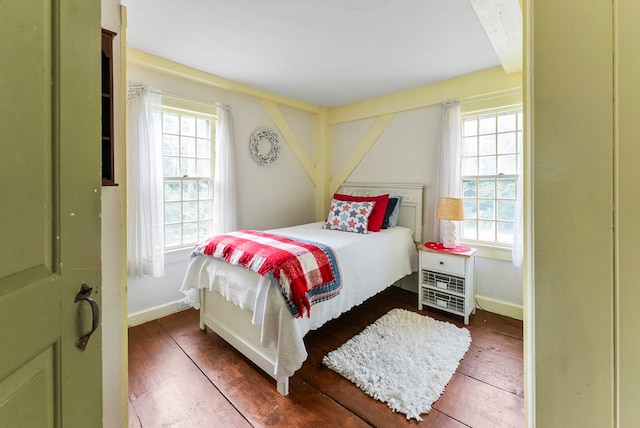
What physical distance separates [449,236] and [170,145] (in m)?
2.99

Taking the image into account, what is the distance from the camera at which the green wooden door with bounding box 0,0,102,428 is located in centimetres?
47

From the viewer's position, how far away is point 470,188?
2.99m

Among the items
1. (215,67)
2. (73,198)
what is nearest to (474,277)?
(73,198)

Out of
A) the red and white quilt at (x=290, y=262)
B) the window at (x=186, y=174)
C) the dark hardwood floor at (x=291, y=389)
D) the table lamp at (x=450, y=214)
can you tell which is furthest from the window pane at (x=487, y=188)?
the window at (x=186, y=174)

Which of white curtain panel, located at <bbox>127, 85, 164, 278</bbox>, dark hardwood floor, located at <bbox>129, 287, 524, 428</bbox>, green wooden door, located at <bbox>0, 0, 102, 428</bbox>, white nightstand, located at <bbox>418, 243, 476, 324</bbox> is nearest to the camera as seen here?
green wooden door, located at <bbox>0, 0, 102, 428</bbox>

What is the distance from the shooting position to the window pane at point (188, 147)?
2.86 metres

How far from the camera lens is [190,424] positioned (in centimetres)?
149

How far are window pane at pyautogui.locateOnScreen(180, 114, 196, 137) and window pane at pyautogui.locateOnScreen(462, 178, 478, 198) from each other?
2988 millimetres

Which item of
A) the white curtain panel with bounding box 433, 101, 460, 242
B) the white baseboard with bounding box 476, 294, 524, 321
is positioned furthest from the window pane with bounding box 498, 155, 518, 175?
the white baseboard with bounding box 476, 294, 524, 321

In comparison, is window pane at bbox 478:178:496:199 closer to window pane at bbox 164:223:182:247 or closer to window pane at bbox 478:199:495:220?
window pane at bbox 478:199:495:220

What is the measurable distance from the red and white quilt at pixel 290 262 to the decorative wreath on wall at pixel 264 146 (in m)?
1.39

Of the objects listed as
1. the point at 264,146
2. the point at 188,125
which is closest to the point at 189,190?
the point at 188,125

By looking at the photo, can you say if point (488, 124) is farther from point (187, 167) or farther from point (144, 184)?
point (144, 184)

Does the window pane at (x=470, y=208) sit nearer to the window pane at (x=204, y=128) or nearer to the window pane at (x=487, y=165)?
the window pane at (x=487, y=165)
